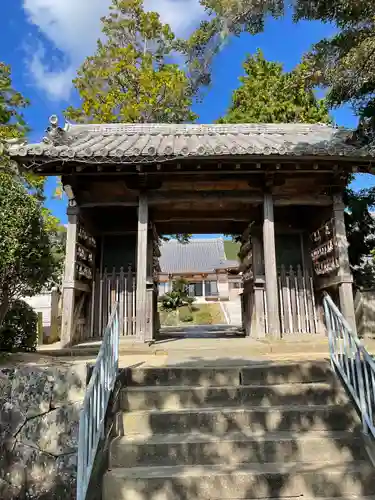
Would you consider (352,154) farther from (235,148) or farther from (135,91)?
(135,91)

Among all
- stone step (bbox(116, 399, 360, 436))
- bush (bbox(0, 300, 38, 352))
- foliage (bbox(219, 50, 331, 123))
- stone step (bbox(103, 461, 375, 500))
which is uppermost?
foliage (bbox(219, 50, 331, 123))

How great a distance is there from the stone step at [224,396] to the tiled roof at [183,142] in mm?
3885

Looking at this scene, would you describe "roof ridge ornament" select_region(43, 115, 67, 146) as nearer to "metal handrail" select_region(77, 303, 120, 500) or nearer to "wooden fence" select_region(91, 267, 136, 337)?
"wooden fence" select_region(91, 267, 136, 337)

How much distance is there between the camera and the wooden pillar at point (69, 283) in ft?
21.0

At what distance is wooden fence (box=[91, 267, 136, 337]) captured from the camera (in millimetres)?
7879

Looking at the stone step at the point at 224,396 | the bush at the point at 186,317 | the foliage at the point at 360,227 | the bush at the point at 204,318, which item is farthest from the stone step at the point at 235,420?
the bush at the point at 186,317

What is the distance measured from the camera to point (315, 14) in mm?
4758

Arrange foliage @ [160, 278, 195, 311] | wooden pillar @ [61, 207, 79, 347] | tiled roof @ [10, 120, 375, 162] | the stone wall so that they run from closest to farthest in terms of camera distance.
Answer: the stone wall, tiled roof @ [10, 120, 375, 162], wooden pillar @ [61, 207, 79, 347], foliage @ [160, 278, 195, 311]

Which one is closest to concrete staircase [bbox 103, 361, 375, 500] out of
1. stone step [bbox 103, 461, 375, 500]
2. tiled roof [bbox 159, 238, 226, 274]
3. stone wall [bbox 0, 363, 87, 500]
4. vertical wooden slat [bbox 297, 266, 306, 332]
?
stone step [bbox 103, 461, 375, 500]

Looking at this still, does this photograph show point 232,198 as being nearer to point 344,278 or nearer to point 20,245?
point 344,278

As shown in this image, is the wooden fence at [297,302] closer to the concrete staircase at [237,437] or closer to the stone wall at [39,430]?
the concrete staircase at [237,437]

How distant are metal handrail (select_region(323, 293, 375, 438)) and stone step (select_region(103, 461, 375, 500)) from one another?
1.84 feet

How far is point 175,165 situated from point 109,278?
3.05 m

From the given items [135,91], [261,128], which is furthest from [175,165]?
[135,91]
